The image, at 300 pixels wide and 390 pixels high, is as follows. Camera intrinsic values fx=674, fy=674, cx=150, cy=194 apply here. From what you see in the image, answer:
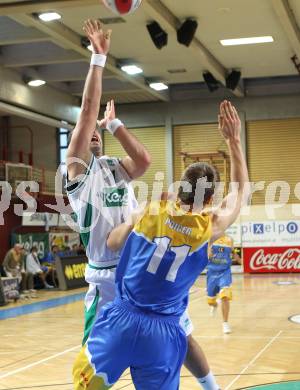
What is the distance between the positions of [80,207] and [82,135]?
77 centimetres

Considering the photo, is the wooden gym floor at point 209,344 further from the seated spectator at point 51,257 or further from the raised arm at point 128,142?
the seated spectator at point 51,257

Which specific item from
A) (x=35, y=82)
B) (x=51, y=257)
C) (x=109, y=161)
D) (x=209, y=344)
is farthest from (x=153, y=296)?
(x=35, y=82)

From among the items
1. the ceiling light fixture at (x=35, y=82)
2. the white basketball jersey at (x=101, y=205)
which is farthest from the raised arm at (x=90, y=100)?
the ceiling light fixture at (x=35, y=82)

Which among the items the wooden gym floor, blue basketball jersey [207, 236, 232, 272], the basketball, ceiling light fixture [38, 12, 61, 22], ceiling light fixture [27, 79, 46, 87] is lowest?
the wooden gym floor

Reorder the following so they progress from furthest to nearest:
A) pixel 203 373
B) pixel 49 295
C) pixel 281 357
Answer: pixel 49 295 → pixel 281 357 → pixel 203 373

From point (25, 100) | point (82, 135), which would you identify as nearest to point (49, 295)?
point (25, 100)

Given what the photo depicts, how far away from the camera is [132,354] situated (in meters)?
3.39

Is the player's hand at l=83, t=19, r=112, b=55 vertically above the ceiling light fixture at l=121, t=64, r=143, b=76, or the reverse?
the ceiling light fixture at l=121, t=64, r=143, b=76

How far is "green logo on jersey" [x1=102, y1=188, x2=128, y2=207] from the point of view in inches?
174

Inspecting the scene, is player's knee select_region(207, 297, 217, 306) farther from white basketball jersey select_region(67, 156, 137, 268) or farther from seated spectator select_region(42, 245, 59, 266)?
seated spectator select_region(42, 245, 59, 266)

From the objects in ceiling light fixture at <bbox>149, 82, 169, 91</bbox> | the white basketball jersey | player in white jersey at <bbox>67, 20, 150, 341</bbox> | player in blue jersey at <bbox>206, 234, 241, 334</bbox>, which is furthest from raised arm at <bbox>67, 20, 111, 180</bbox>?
ceiling light fixture at <bbox>149, 82, 169, 91</bbox>

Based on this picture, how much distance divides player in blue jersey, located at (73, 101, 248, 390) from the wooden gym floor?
378 cm

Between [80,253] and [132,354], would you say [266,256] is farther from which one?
[132,354]

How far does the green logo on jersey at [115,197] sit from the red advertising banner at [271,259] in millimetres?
21115
